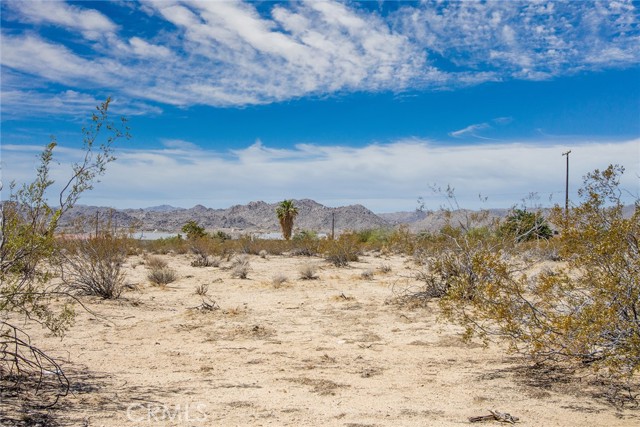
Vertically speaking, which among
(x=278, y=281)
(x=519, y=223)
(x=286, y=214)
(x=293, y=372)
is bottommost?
(x=293, y=372)

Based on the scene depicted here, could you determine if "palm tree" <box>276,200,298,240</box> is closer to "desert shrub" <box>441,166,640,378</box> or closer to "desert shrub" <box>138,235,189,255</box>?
"desert shrub" <box>138,235,189,255</box>

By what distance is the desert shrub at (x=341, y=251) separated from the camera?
26.3m

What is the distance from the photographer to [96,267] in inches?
596

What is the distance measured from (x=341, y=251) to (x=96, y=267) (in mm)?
13683

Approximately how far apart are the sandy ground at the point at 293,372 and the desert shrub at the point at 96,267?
73 centimetres

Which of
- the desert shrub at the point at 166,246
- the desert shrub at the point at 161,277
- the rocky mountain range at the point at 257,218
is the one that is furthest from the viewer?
the rocky mountain range at the point at 257,218

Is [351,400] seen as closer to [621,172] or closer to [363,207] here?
[621,172]

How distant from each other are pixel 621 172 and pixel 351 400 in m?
4.15

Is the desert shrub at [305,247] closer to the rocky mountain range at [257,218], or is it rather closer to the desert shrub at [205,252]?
the desert shrub at [205,252]

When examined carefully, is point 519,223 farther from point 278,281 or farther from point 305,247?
point 305,247

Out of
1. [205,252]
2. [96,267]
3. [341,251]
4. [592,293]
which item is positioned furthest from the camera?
[205,252]

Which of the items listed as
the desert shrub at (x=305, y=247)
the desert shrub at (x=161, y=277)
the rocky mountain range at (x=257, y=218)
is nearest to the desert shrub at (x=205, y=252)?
the desert shrub at (x=305, y=247)

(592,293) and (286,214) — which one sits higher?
(286,214)

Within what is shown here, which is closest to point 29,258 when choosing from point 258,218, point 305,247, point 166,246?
point 305,247
